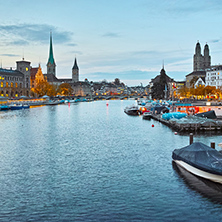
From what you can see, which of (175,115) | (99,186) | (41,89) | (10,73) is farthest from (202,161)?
(10,73)

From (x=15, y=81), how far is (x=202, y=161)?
547 feet

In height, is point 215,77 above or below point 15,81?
above

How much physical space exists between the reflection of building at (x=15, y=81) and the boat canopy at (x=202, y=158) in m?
153

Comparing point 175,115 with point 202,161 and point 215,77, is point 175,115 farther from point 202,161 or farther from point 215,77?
point 215,77

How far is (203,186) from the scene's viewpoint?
2105 centimetres

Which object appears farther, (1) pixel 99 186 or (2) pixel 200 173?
(2) pixel 200 173

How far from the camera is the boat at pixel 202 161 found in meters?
20.8

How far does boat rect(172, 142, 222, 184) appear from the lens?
2077cm

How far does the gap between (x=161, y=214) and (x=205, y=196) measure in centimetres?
427

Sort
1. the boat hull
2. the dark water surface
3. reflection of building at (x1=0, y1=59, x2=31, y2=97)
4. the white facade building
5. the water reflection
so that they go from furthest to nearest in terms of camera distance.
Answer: reflection of building at (x1=0, y1=59, x2=31, y2=97) → the white facade building → the boat hull → the water reflection → the dark water surface

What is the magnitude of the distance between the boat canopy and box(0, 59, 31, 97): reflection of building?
153 metres

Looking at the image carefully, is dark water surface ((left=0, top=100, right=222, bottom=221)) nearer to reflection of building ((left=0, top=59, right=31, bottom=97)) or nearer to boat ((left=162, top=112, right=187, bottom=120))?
boat ((left=162, top=112, right=187, bottom=120))

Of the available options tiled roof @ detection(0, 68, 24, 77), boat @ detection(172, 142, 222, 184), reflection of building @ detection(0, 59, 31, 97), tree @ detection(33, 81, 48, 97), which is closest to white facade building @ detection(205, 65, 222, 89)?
tree @ detection(33, 81, 48, 97)

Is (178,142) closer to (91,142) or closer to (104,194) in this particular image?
(91,142)
